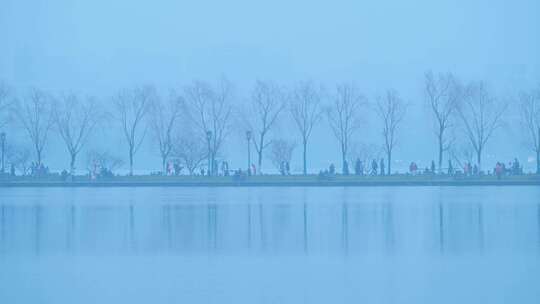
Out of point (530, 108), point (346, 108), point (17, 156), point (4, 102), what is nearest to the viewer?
point (530, 108)

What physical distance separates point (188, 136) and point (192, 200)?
1015 inches

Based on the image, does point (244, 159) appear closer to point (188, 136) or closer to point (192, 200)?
point (188, 136)

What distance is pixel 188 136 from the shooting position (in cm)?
5484

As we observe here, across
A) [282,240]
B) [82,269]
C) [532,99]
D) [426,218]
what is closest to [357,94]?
[532,99]

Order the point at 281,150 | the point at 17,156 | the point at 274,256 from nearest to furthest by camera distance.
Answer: the point at 274,256 < the point at 281,150 < the point at 17,156

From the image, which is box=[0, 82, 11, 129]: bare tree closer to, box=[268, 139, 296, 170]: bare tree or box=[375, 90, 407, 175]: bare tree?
box=[268, 139, 296, 170]: bare tree

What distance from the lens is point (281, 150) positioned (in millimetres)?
53500

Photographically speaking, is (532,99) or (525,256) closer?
(525,256)

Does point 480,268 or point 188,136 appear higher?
point 188,136

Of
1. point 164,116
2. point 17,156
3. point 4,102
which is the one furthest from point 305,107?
point 4,102

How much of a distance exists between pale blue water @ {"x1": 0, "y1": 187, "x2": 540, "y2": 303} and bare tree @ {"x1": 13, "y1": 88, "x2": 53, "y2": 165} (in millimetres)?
33542

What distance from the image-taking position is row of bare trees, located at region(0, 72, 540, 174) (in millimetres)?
53781

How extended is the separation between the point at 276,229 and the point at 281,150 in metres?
36.0

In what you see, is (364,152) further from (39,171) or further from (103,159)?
(39,171)
